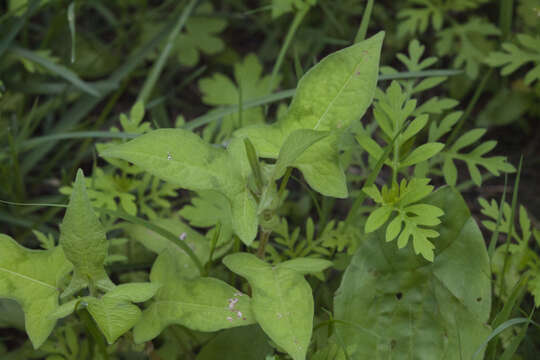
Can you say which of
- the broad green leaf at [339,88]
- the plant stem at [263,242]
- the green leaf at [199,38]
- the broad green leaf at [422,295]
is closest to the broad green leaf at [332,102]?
the broad green leaf at [339,88]

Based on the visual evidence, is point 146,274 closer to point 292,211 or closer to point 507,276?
point 292,211

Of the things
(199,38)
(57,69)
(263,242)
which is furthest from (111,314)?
(199,38)

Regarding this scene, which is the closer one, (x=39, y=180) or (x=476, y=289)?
(x=476, y=289)

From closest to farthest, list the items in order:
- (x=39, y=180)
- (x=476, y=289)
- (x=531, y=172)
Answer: (x=476, y=289) → (x=39, y=180) → (x=531, y=172)

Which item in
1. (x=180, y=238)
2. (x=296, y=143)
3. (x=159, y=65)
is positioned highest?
(x=296, y=143)

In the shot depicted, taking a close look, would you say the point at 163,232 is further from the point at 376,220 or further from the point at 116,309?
the point at 376,220

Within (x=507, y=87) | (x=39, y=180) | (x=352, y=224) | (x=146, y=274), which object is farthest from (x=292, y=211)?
(x=507, y=87)
